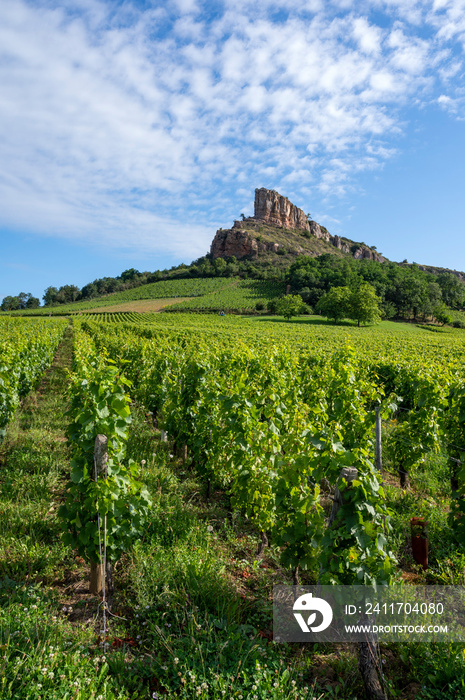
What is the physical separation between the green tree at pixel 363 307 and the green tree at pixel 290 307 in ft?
32.8

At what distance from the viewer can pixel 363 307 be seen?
57531mm

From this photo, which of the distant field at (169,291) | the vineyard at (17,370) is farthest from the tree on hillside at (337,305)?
the vineyard at (17,370)

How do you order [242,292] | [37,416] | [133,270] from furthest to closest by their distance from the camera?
[133,270] → [242,292] → [37,416]

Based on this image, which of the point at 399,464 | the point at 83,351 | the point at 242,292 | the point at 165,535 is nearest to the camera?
the point at 165,535

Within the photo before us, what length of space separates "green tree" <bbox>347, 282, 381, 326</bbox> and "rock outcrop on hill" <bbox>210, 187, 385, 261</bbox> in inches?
3115

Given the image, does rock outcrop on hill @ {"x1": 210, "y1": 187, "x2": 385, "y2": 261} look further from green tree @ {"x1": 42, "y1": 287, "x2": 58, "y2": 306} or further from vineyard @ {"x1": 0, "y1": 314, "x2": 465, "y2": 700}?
vineyard @ {"x1": 0, "y1": 314, "x2": 465, "y2": 700}

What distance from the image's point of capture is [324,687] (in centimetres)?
261

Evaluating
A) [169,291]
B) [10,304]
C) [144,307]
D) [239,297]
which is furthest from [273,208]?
[10,304]

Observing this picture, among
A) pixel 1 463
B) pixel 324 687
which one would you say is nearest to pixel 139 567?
pixel 324 687

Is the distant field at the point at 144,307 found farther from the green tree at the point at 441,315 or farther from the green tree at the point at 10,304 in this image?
the green tree at the point at 441,315

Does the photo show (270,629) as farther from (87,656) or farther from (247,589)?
(87,656)

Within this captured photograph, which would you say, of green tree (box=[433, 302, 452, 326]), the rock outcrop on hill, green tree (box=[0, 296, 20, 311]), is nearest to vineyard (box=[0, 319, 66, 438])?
green tree (box=[433, 302, 452, 326])

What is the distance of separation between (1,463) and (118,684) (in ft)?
16.9

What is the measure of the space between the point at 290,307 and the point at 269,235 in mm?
97178
